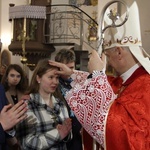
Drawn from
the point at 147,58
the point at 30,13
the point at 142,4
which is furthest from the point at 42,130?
the point at 30,13

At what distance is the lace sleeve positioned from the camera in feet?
7.39

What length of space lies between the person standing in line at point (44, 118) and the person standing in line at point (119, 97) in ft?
1.98

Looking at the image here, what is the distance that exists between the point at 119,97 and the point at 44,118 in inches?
31.5

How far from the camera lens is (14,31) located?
32.2 ft

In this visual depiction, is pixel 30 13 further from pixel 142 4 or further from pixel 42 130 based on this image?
pixel 42 130

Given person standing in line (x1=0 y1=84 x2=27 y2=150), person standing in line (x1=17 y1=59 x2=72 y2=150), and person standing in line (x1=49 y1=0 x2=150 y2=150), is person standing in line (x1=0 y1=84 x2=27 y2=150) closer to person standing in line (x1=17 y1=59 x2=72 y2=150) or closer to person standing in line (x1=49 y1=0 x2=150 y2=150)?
person standing in line (x1=49 y1=0 x2=150 y2=150)

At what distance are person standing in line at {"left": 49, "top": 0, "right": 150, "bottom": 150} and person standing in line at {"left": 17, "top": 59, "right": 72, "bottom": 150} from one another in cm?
60

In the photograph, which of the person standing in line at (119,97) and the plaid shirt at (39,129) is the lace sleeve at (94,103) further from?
the plaid shirt at (39,129)

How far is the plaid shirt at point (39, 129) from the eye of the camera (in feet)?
9.21

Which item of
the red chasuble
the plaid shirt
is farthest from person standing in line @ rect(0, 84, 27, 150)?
the red chasuble

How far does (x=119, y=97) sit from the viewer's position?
2387 mm

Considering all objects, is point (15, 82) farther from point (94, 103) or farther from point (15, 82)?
point (94, 103)

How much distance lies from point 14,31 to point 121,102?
7.97 metres

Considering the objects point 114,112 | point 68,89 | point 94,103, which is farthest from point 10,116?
point 68,89
